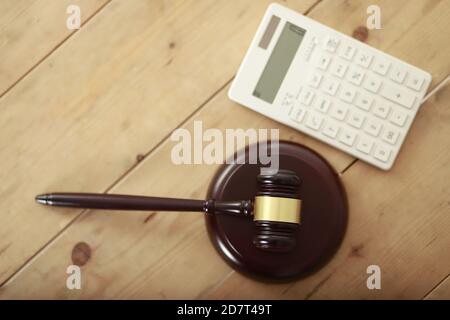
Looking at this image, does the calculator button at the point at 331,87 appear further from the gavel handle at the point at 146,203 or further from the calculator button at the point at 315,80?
the gavel handle at the point at 146,203

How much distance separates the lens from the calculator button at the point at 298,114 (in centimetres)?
63

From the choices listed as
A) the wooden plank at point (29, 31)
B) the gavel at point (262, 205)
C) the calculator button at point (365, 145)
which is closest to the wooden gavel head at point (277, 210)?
the gavel at point (262, 205)

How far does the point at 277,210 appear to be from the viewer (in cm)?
56

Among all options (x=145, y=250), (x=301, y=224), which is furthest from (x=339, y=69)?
(x=145, y=250)

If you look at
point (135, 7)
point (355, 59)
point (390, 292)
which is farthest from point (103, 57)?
point (390, 292)

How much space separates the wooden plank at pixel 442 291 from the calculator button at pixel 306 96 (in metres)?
0.26

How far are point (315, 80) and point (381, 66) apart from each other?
8 centimetres

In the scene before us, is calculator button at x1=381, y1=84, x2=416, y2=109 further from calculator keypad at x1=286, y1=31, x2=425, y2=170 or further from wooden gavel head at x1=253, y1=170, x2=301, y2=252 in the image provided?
wooden gavel head at x1=253, y1=170, x2=301, y2=252

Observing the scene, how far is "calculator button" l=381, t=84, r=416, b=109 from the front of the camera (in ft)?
2.06

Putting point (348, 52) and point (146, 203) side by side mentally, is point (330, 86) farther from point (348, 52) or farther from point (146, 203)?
point (146, 203)

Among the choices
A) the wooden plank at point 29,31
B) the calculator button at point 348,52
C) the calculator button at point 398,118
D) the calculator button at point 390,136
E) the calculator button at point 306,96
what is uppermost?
the wooden plank at point 29,31

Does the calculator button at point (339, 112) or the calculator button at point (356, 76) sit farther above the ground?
the calculator button at point (356, 76)

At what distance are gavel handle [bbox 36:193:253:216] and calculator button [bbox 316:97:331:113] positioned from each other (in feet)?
0.48
